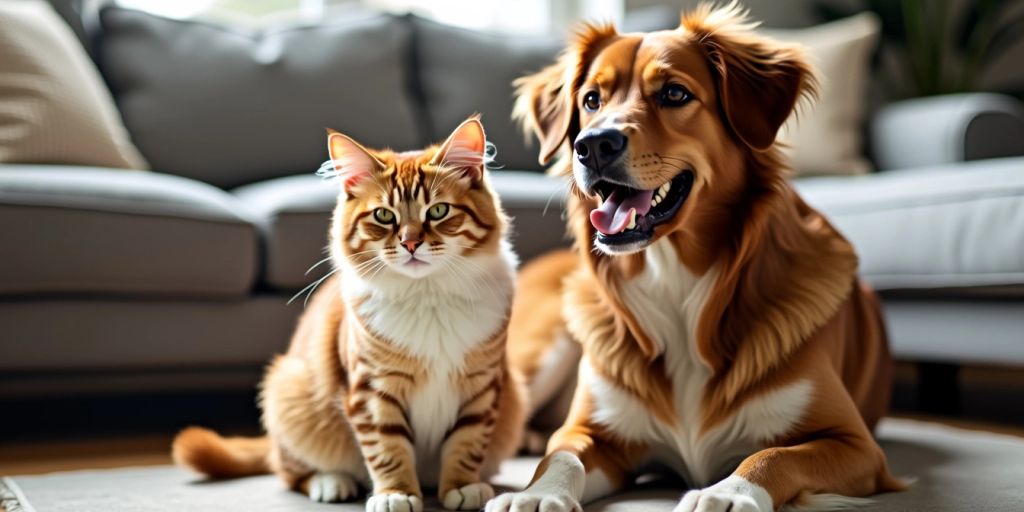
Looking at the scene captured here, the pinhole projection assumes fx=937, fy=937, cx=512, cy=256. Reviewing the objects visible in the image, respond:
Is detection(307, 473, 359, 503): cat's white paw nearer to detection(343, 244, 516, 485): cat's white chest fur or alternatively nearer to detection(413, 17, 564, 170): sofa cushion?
detection(343, 244, 516, 485): cat's white chest fur

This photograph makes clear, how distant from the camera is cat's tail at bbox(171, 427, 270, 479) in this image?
164cm

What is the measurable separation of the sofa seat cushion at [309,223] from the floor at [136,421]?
0.49 meters

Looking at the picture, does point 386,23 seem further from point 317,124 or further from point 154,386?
point 154,386

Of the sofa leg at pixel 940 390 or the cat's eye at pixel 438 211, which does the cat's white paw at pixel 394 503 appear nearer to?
the cat's eye at pixel 438 211

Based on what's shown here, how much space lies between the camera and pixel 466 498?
1384 mm

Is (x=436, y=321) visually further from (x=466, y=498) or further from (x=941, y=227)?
(x=941, y=227)

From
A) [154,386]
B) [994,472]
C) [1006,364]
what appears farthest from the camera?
[154,386]

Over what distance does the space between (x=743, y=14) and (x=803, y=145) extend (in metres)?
1.51

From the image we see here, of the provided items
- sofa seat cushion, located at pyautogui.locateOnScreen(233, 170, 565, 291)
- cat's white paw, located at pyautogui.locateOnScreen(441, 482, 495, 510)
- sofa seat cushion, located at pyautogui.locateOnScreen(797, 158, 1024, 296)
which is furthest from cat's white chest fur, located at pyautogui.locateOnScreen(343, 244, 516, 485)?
sofa seat cushion, located at pyautogui.locateOnScreen(797, 158, 1024, 296)

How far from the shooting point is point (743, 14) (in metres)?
1.66

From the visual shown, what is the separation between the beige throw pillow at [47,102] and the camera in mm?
2254

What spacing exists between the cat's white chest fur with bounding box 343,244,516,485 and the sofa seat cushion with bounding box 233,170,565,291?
0.65 m

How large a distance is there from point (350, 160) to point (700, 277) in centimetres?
58

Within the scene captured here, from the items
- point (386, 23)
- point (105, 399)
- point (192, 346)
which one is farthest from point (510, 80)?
point (105, 399)
